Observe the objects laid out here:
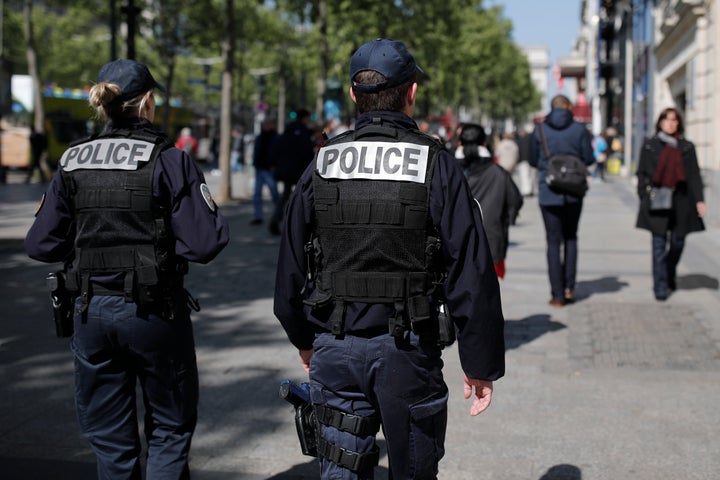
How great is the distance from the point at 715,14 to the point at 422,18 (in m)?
15.3

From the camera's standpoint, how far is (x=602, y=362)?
6711mm

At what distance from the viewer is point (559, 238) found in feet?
29.0

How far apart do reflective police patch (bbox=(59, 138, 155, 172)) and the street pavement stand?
1.59 m

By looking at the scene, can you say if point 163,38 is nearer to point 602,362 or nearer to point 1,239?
point 1,239

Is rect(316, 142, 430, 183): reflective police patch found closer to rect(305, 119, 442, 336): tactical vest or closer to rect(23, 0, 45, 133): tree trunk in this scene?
rect(305, 119, 442, 336): tactical vest

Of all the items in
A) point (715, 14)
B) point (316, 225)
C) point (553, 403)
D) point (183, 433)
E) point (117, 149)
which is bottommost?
point (553, 403)

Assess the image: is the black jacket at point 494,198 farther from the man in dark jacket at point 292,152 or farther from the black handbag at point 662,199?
the man in dark jacket at point 292,152

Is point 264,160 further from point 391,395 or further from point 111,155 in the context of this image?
point 391,395

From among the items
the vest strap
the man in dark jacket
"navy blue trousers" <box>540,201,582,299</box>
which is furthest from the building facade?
the vest strap

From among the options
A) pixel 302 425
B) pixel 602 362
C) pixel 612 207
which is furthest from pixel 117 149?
pixel 612 207

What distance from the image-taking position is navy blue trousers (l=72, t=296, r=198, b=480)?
11.3 ft

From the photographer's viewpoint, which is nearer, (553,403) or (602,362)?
(553,403)

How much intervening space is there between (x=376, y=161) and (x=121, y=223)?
1034mm

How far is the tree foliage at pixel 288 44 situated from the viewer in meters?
28.6
